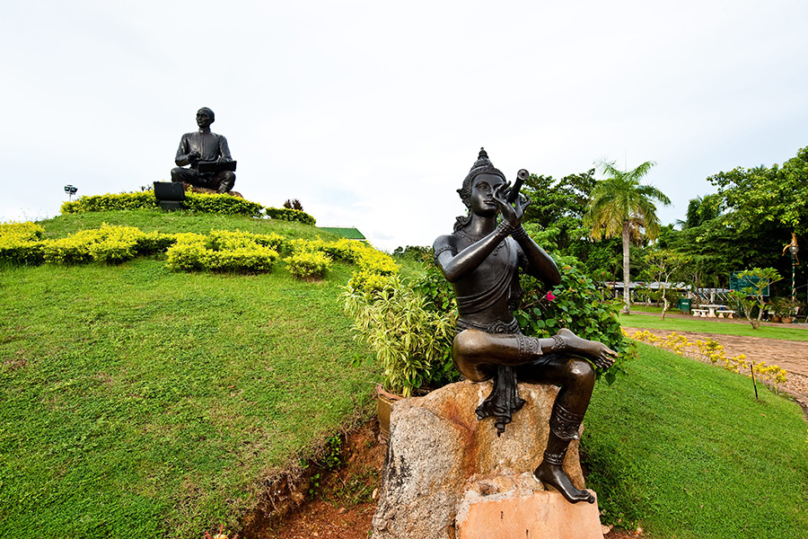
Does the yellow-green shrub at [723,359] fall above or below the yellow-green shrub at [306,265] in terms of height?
below

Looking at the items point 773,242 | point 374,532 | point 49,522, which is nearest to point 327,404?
point 374,532

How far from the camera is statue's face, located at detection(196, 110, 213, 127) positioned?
11297 mm

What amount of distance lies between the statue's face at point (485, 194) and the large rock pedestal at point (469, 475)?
4.08 ft

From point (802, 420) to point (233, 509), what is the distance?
296 inches

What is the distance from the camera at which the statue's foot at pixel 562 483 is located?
2.53m

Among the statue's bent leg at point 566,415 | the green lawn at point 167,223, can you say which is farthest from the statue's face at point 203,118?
the statue's bent leg at point 566,415

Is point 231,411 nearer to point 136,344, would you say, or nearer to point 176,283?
point 136,344

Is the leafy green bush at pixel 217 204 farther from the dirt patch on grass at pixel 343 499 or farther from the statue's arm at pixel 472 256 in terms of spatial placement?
the statue's arm at pixel 472 256

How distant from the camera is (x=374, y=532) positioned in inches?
103

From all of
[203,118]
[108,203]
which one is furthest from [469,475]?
[108,203]

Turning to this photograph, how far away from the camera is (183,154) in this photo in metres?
11.5

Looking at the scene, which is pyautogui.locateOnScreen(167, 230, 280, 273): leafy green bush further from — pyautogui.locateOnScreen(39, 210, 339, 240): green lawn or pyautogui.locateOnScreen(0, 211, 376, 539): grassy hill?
pyautogui.locateOnScreen(39, 210, 339, 240): green lawn

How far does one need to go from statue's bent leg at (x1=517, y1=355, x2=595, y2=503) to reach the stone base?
88 millimetres

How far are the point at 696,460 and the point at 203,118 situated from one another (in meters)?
12.8
